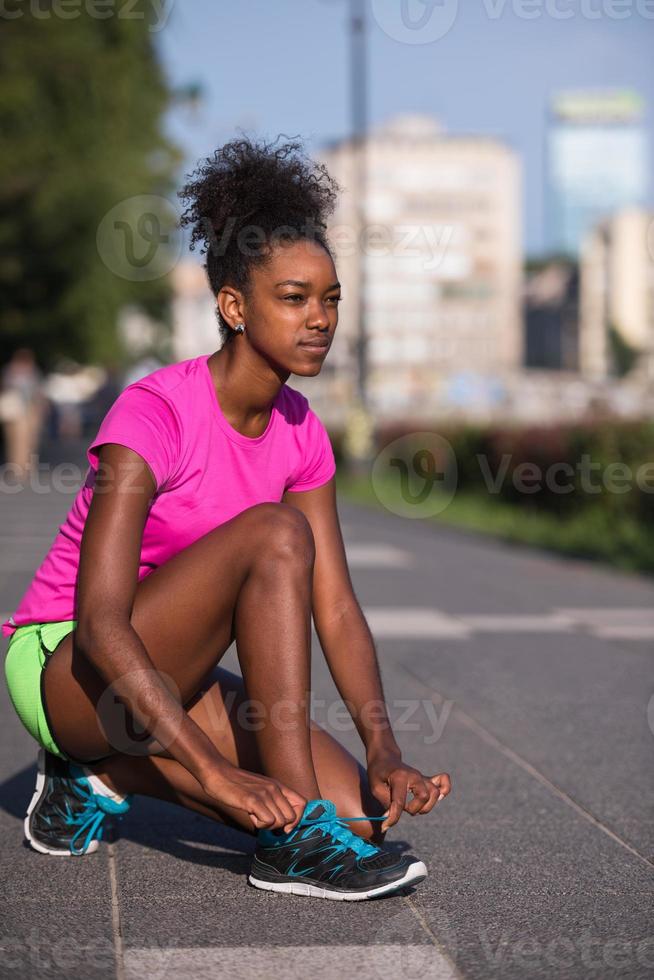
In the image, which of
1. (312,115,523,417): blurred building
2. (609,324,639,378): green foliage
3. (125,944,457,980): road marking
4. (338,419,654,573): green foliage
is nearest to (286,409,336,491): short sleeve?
(125,944,457,980): road marking

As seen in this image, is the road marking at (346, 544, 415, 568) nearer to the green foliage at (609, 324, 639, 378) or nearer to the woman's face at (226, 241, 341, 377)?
the woman's face at (226, 241, 341, 377)

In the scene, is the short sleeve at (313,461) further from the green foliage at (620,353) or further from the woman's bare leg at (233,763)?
the green foliage at (620,353)

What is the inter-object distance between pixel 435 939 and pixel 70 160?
22.2 metres

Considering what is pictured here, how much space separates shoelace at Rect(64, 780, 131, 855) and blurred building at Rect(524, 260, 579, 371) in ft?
574

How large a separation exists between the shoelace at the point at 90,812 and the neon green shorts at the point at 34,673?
13cm

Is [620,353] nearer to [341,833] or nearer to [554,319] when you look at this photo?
[554,319]

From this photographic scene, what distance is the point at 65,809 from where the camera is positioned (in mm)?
3514

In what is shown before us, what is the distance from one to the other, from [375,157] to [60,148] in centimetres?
14152

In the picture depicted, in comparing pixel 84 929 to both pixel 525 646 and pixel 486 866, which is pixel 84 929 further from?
pixel 525 646

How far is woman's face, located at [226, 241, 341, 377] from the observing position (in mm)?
3289

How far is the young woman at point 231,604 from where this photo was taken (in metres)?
3.05

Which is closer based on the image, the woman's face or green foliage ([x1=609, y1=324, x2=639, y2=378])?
the woman's face

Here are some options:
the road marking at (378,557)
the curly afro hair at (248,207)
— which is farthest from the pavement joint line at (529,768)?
the road marking at (378,557)

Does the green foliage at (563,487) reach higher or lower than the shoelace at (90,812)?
lower
